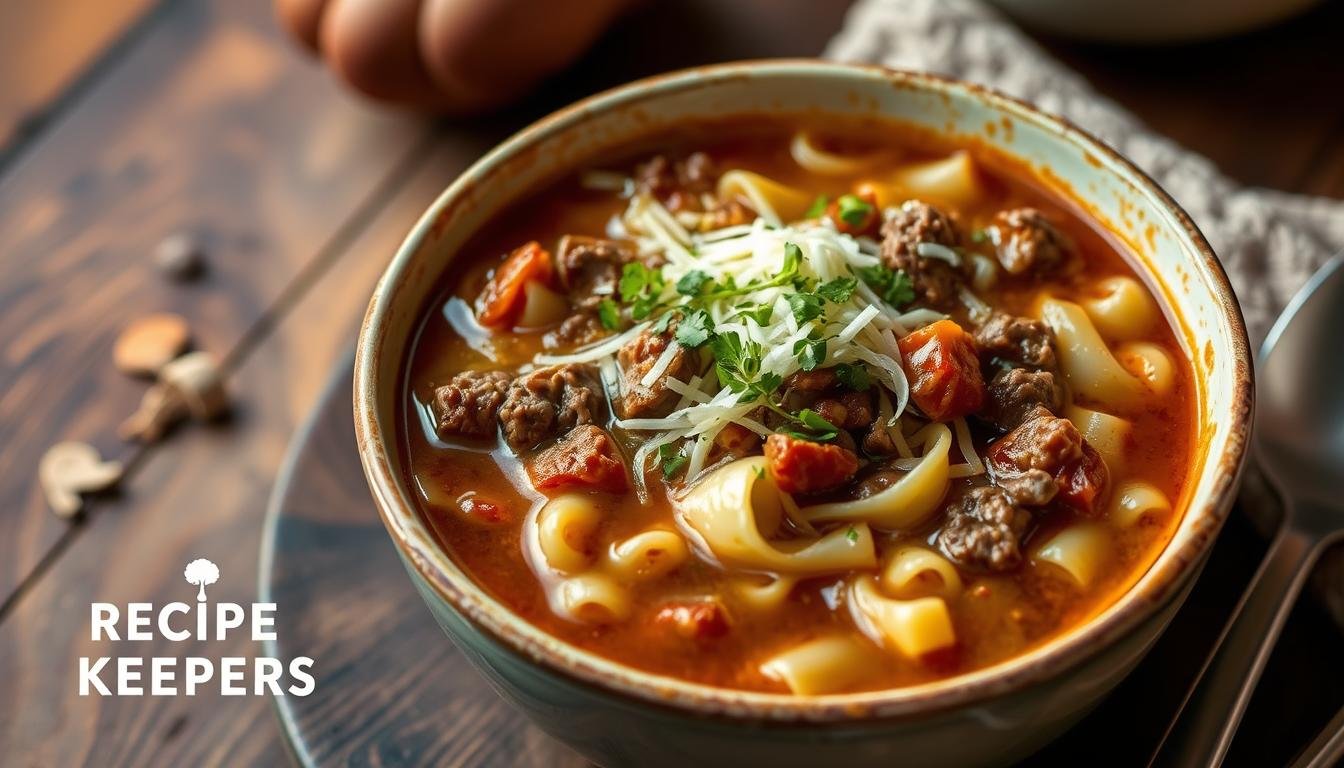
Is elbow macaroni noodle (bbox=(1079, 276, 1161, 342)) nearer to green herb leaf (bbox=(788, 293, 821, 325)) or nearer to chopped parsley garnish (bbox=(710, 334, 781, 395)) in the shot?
green herb leaf (bbox=(788, 293, 821, 325))

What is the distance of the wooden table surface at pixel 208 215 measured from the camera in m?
4.01

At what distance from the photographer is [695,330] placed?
323 centimetres

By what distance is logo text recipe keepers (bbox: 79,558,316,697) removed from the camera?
3791mm

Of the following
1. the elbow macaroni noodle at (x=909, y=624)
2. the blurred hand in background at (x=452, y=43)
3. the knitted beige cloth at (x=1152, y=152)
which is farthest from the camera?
the blurred hand in background at (x=452, y=43)

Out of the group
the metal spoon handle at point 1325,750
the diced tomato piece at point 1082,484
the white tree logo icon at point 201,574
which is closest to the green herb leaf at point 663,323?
the diced tomato piece at point 1082,484

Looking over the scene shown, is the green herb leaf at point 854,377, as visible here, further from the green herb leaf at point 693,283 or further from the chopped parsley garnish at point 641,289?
the chopped parsley garnish at point 641,289

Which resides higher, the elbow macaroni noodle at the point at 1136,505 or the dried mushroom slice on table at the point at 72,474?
the elbow macaroni noodle at the point at 1136,505

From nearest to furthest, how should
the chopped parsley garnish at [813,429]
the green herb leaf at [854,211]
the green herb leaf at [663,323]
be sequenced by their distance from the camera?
the chopped parsley garnish at [813,429] < the green herb leaf at [663,323] < the green herb leaf at [854,211]

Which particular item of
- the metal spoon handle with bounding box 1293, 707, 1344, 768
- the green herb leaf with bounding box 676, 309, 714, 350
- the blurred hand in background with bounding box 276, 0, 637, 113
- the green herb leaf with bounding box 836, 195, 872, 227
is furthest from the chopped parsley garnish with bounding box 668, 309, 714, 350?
the blurred hand in background with bounding box 276, 0, 637, 113

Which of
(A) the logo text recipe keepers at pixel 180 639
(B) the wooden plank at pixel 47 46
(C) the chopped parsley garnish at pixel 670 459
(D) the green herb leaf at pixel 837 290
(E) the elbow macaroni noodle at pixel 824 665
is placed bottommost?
(A) the logo text recipe keepers at pixel 180 639

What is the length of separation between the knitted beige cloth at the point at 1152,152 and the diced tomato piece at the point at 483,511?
2014 mm

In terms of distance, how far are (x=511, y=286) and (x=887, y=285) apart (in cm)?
98

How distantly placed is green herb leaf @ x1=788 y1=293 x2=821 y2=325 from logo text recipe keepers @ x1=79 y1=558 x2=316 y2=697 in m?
1.61

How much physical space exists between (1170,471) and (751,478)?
1.00 meters
